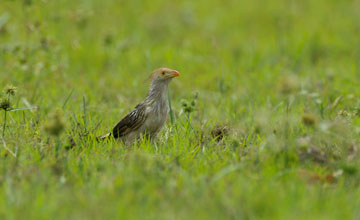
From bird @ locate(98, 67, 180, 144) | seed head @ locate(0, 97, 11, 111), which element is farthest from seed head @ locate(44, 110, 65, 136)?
bird @ locate(98, 67, 180, 144)

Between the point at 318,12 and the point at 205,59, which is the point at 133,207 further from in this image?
the point at 318,12

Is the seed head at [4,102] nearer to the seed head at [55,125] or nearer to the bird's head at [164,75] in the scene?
the seed head at [55,125]

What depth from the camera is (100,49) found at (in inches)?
367

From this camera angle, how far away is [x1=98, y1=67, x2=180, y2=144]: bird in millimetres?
5512

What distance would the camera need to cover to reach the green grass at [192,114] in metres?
3.81

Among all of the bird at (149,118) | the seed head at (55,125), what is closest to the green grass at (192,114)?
the seed head at (55,125)

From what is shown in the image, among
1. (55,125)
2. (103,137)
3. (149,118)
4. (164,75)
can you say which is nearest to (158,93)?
(164,75)

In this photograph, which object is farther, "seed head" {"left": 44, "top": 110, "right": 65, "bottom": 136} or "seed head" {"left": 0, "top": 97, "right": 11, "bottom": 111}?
"seed head" {"left": 0, "top": 97, "right": 11, "bottom": 111}

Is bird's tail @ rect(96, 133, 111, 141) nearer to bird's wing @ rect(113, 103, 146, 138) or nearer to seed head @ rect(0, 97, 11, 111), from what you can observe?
bird's wing @ rect(113, 103, 146, 138)

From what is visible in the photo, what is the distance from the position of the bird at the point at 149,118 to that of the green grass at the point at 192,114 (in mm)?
165

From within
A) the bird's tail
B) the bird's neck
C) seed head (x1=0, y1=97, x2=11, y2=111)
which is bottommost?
the bird's tail

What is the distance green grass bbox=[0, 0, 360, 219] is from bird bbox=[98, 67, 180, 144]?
165 millimetres

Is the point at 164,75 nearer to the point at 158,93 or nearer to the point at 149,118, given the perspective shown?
the point at 158,93

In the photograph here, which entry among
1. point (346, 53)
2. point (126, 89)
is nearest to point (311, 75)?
point (346, 53)
